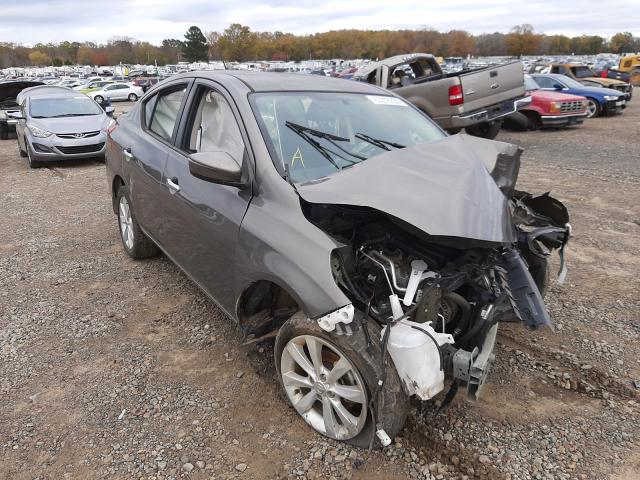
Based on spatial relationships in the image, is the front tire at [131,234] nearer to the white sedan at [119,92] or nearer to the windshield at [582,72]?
the windshield at [582,72]

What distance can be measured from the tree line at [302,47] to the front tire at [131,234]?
101881mm

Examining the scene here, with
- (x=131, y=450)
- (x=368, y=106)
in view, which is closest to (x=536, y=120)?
(x=368, y=106)

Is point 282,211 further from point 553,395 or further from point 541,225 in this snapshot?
point 553,395

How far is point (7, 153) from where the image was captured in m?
12.2

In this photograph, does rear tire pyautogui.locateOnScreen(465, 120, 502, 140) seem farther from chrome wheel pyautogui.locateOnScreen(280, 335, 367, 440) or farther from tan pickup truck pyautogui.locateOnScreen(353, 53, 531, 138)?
chrome wheel pyautogui.locateOnScreen(280, 335, 367, 440)

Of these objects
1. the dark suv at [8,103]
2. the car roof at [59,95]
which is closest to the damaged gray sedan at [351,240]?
the car roof at [59,95]

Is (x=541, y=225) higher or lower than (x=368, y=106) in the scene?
lower

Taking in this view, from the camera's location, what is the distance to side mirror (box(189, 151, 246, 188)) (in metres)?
2.59

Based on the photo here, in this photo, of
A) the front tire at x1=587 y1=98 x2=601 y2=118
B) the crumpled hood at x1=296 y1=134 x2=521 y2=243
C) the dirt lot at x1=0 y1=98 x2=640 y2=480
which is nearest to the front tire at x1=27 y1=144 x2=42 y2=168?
the dirt lot at x1=0 y1=98 x2=640 y2=480

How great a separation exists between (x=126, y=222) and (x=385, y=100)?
111 inches

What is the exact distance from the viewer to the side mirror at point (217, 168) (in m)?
2.59

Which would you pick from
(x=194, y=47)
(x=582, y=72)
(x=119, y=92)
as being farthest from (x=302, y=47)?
(x=582, y=72)

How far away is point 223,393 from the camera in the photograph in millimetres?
2904

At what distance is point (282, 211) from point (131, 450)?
1.47 m
